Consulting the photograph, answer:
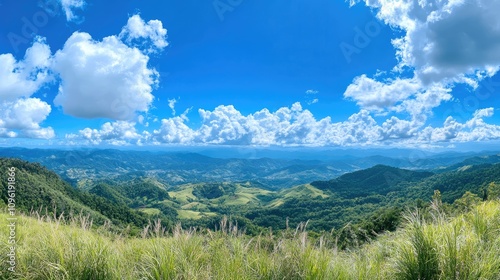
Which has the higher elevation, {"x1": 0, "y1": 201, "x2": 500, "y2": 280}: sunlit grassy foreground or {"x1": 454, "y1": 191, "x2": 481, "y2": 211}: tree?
{"x1": 0, "y1": 201, "x2": 500, "y2": 280}: sunlit grassy foreground

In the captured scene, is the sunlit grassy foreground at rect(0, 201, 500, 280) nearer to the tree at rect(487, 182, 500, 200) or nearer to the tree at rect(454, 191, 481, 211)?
the tree at rect(454, 191, 481, 211)

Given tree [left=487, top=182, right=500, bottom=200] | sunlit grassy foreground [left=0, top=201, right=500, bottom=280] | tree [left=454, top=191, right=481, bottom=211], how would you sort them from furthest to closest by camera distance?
1. tree [left=487, top=182, right=500, bottom=200]
2. tree [left=454, top=191, right=481, bottom=211]
3. sunlit grassy foreground [left=0, top=201, right=500, bottom=280]

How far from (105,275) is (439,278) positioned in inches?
196

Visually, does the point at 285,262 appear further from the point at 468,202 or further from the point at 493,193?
the point at 468,202

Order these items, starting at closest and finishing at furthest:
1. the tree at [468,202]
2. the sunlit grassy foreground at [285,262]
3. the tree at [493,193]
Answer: the sunlit grassy foreground at [285,262]
the tree at [468,202]
the tree at [493,193]

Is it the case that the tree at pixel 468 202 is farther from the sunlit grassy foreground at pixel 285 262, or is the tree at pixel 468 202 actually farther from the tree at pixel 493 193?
the sunlit grassy foreground at pixel 285 262

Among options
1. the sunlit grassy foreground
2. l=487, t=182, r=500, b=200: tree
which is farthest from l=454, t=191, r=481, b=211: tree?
the sunlit grassy foreground

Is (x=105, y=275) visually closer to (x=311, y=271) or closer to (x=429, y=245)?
(x=311, y=271)

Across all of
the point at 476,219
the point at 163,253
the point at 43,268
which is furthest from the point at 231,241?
the point at 476,219

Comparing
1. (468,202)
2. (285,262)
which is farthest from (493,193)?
(285,262)

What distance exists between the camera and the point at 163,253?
4.75 meters

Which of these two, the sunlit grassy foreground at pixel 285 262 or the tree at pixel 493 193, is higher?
the sunlit grassy foreground at pixel 285 262

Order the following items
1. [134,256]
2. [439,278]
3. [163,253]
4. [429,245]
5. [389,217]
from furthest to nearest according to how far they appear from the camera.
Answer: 1. [389,217]
2. [134,256]
3. [163,253]
4. [429,245]
5. [439,278]

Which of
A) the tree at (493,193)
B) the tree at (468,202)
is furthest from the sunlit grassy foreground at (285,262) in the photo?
the tree at (493,193)
